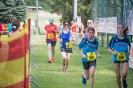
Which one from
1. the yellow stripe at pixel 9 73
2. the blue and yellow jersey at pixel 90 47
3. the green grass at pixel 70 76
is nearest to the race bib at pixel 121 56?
the blue and yellow jersey at pixel 90 47

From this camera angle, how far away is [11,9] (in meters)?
45.5

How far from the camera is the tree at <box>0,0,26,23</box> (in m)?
45.4

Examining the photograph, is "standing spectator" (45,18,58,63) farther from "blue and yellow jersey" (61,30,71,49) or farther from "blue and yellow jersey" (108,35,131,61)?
"blue and yellow jersey" (108,35,131,61)

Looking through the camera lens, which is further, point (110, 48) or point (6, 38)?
point (110, 48)

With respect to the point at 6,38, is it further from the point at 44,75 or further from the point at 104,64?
the point at 104,64

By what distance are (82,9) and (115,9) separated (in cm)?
3681

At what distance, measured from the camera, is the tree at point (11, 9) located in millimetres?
45438

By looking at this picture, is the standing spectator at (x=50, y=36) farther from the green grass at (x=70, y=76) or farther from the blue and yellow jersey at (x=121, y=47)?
the blue and yellow jersey at (x=121, y=47)

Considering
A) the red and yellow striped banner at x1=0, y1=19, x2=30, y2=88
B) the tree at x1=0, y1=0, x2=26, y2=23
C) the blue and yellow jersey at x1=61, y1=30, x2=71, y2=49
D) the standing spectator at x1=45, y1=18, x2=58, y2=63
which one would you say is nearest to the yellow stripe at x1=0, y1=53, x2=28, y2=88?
the red and yellow striped banner at x1=0, y1=19, x2=30, y2=88

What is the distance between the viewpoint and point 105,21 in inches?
1019

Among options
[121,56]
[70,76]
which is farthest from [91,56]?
[70,76]

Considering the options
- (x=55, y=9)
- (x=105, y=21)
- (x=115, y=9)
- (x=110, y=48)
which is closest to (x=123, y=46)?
(x=110, y=48)

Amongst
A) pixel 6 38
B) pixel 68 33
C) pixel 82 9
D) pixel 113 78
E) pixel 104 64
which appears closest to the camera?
pixel 6 38

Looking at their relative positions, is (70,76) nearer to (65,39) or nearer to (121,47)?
(65,39)
